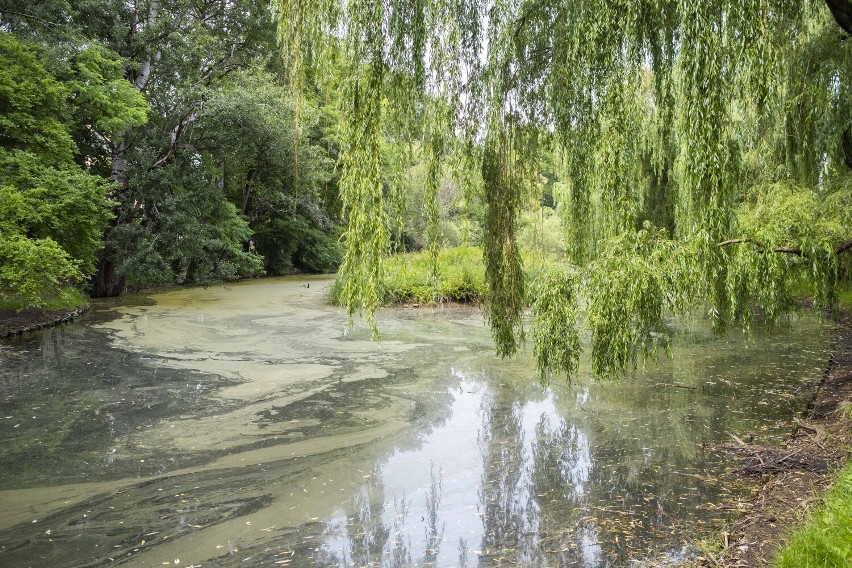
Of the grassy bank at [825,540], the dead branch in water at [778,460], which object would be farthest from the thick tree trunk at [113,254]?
the grassy bank at [825,540]

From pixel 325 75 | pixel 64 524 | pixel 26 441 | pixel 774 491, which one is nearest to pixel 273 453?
pixel 64 524

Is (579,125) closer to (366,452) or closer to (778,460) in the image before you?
(778,460)

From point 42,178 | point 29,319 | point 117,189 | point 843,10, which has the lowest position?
point 29,319

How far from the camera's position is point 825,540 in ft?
7.78

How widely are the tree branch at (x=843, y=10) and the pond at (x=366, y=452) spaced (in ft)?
9.37

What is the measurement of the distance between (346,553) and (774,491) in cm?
252

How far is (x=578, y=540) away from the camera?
10.6ft

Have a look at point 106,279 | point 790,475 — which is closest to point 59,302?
point 106,279

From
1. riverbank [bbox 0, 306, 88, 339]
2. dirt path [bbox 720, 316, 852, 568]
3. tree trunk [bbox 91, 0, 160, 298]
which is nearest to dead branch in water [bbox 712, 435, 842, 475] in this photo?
dirt path [bbox 720, 316, 852, 568]

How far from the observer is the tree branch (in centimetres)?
340

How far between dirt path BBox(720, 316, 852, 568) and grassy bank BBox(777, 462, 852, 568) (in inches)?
6.7

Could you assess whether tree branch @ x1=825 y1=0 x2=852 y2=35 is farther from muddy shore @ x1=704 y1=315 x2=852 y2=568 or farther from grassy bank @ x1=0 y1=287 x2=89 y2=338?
grassy bank @ x1=0 y1=287 x2=89 y2=338

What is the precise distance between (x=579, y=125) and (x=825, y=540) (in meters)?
2.61

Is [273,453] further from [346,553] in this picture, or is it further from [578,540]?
[578,540]
